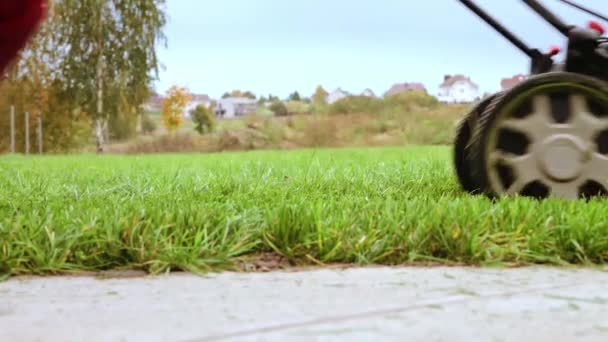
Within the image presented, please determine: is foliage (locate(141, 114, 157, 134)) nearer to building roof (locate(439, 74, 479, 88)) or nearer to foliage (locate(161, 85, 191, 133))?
foliage (locate(161, 85, 191, 133))

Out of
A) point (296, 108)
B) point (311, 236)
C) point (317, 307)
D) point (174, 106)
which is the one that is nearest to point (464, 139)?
point (311, 236)

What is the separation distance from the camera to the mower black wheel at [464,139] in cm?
279

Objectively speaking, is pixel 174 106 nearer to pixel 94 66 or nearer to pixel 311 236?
pixel 94 66

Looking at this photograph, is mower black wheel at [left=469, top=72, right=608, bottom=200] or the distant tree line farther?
the distant tree line

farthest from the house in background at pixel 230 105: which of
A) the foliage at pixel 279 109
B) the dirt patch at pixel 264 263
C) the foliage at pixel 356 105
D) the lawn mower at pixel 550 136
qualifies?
the dirt patch at pixel 264 263

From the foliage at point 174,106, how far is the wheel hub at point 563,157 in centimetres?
3397

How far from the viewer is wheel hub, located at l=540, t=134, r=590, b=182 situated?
2.35 metres

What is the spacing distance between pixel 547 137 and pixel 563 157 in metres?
0.09

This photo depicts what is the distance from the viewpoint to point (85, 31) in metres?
23.8

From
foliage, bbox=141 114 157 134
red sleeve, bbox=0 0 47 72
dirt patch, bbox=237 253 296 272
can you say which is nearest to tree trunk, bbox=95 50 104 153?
foliage, bbox=141 114 157 134

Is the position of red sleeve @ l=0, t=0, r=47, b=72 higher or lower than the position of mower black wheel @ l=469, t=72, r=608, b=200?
higher

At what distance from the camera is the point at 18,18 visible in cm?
104

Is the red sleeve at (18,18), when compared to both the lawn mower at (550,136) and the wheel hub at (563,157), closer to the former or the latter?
the lawn mower at (550,136)

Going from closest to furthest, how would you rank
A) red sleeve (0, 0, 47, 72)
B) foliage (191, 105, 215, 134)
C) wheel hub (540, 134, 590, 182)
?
red sleeve (0, 0, 47, 72) → wheel hub (540, 134, 590, 182) → foliage (191, 105, 215, 134)
